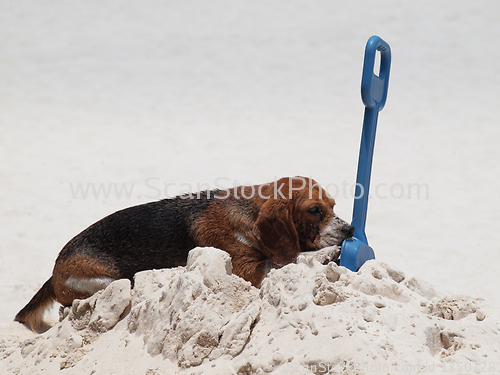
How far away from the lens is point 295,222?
3.77 m

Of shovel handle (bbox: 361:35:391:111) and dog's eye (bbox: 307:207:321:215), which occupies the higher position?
shovel handle (bbox: 361:35:391:111)

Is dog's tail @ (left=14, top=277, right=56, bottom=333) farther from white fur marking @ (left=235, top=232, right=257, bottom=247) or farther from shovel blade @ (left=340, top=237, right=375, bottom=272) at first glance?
shovel blade @ (left=340, top=237, right=375, bottom=272)

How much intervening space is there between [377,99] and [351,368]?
223 centimetres

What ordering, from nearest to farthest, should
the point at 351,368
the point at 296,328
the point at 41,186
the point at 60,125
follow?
the point at 351,368, the point at 296,328, the point at 41,186, the point at 60,125

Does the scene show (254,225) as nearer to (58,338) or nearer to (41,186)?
(58,338)

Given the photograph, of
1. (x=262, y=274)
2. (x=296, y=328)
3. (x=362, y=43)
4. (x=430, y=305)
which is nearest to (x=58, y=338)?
(x=262, y=274)

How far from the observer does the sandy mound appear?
7.70 feet

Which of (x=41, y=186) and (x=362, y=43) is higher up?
(x=362, y=43)

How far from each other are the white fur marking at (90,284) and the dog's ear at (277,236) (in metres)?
1.16

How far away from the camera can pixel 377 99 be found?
3803 mm
